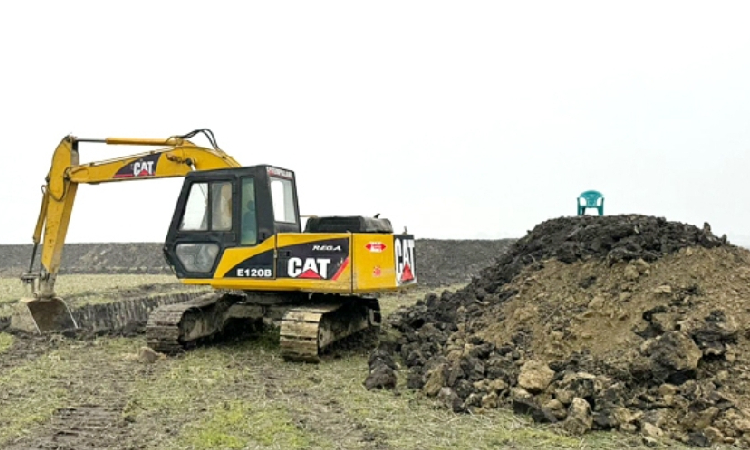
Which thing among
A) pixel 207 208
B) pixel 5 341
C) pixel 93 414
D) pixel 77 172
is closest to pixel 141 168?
pixel 77 172

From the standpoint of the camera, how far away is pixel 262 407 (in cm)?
655

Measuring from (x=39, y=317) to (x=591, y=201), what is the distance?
11328 mm

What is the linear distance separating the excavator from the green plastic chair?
6390 millimetres

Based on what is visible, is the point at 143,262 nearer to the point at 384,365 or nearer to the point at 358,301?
the point at 358,301

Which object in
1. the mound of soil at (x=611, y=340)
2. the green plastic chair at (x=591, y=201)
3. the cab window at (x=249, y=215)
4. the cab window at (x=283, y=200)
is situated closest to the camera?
the mound of soil at (x=611, y=340)

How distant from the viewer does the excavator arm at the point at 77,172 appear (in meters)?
9.94

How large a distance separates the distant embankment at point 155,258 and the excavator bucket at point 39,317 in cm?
1464

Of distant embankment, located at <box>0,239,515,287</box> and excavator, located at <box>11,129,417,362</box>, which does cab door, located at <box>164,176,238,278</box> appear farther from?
distant embankment, located at <box>0,239,515,287</box>

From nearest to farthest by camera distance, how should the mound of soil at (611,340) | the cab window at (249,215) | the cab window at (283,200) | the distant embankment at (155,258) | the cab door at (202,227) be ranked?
1. the mound of soil at (611,340)
2. the cab window at (249,215)
3. the cab door at (202,227)
4. the cab window at (283,200)
5. the distant embankment at (155,258)

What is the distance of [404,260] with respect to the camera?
380 inches

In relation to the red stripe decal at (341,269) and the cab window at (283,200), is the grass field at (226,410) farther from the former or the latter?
A: the cab window at (283,200)

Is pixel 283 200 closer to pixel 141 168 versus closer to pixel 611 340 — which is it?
pixel 141 168

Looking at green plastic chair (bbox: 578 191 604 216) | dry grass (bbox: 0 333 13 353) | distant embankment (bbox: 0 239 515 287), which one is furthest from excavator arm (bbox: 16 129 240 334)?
distant embankment (bbox: 0 239 515 287)

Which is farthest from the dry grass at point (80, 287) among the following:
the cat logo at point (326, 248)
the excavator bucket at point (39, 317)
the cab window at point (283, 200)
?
the cat logo at point (326, 248)
